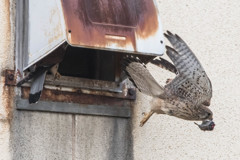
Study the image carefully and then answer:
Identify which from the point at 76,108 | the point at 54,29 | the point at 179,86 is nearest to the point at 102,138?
the point at 76,108

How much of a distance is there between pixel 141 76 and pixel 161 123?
0.49 metres

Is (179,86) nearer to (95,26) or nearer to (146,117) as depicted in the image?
(146,117)

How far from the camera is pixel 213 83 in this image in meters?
4.55

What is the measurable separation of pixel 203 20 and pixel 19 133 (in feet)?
5.56

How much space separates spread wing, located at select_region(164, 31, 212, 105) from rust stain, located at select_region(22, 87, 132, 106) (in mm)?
399

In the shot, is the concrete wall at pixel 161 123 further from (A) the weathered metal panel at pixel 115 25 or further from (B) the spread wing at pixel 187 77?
(A) the weathered metal panel at pixel 115 25

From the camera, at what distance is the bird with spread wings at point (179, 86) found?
13.0 ft

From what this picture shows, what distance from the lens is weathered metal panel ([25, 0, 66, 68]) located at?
11.3ft

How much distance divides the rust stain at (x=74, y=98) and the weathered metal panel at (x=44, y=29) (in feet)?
0.96

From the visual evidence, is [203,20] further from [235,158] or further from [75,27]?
[75,27]

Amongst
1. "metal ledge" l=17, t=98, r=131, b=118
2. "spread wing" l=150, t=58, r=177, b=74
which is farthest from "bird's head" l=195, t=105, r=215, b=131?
"metal ledge" l=17, t=98, r=131, b=118

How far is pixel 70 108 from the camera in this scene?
3.91 m

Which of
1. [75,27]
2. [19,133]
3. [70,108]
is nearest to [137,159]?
[70,108]

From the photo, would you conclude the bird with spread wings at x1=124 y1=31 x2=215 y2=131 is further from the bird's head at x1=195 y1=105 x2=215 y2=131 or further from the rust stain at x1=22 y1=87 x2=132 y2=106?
the rust stain at x1=22 y1=87 x2=132 y2=106
